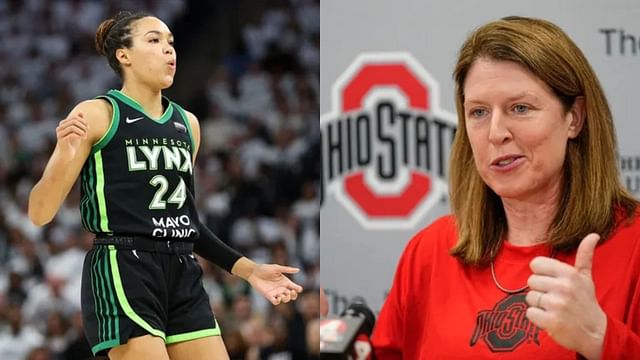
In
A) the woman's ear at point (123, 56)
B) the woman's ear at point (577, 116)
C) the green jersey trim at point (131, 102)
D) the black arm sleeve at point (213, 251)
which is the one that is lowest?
the black arm sleeve at point (213, 251)

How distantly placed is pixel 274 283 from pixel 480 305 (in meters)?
1.05

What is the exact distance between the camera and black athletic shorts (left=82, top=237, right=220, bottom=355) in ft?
7.72

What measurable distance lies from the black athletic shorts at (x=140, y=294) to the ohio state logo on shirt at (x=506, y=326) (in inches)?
42.4

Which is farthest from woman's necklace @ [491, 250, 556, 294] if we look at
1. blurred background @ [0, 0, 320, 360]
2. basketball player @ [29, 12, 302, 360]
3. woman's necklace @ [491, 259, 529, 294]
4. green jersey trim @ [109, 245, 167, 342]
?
blurred background @ [0, 0, 320, 360]

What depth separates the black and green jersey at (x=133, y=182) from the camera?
7.86ft

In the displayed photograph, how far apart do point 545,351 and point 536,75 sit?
1.41 feet

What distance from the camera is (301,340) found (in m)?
5.61

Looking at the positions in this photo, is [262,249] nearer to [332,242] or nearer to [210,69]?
[210,69]

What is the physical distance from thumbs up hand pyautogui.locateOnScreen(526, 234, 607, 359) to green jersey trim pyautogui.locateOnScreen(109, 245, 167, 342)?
129 cm

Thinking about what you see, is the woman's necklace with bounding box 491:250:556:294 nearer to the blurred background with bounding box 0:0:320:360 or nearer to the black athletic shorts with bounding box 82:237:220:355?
the black athletic shorts with bounding box 82:237:220:355

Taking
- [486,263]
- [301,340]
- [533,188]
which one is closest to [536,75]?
[533,188]

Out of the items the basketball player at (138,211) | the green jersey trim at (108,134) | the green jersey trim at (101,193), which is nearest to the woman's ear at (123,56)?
the basketball player at (138,211)

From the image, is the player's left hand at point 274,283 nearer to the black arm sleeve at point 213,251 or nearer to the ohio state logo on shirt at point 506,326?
the black arm sleeve at point 213,251

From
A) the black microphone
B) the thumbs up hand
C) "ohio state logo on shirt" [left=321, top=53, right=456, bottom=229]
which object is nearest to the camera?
the thumbs up hand
